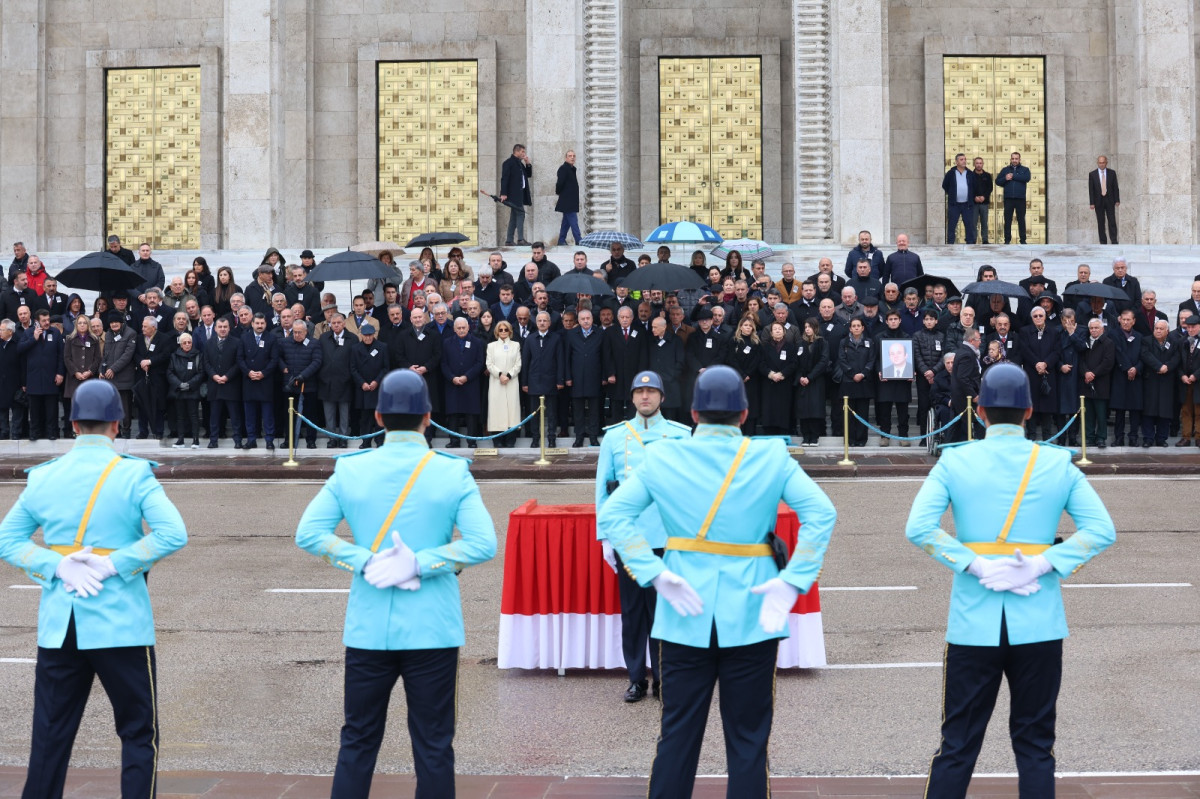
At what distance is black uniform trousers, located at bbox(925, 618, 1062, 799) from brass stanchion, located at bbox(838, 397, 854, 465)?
13.9 metres

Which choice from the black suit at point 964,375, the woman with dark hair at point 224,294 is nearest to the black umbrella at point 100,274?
the woman with dark hair at point 224,294

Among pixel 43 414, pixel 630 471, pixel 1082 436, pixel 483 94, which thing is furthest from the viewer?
pixel 483 94

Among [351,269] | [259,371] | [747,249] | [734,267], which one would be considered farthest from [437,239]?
[259,371]

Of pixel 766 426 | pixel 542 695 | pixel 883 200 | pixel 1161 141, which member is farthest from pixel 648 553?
pixel 1161 141

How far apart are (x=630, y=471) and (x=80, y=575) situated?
11.0 feet

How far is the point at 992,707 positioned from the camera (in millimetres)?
6270

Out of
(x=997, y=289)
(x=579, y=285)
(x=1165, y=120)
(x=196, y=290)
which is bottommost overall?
(x=997, y=289)

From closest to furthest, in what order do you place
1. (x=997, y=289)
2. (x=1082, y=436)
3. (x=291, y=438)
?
(x=1082, y=436), (x=291, y=438), (x=997, y=289)

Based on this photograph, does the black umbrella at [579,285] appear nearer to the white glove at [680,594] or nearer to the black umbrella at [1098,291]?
the black umbrella at [1098,291]

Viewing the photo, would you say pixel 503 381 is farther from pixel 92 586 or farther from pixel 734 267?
pixel 92 586

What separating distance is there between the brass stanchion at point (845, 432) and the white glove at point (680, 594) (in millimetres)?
14165

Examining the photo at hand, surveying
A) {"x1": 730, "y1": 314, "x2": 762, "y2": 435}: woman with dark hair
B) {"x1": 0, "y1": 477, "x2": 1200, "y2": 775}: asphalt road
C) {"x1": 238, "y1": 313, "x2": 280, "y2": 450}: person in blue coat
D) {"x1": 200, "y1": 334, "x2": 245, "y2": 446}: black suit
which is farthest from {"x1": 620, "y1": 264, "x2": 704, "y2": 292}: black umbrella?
{"x1": 0, "y1": 477, "x2": 1200, "y2": 775}: asphalt road

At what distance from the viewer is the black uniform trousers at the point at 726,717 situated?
619cm

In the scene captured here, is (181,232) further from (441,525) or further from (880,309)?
(441,525)
